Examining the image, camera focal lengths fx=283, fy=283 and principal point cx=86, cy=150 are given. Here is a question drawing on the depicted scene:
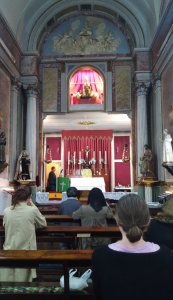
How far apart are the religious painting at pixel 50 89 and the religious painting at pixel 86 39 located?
93 cm

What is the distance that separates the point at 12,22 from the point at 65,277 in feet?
34.4

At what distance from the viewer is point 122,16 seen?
467 inches

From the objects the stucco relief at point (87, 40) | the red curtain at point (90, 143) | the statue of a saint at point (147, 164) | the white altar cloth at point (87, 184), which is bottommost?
the white altar cloth at point (87, 184)

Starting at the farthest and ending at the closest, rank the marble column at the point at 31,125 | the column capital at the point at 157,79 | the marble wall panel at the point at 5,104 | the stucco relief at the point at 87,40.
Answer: the stucco relief at the point at 87,40 → the marble column at the point at 31,125 → the column capital at the point at 157,79 → the marble wall panel at the point at 5,104

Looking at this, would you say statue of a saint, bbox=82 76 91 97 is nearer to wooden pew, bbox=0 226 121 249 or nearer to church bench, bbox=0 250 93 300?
wooden pew, bbox=0 226 121 249

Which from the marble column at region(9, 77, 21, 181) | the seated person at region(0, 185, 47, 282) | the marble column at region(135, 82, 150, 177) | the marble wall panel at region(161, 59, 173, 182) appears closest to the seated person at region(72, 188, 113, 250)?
the seated person at region(0, 185, 47, 282)

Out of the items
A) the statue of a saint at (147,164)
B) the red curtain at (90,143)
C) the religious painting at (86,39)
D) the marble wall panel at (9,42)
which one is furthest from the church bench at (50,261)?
the red curtain at (90,143)

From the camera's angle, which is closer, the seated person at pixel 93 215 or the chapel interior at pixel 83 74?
the seated person at pixel 93 215

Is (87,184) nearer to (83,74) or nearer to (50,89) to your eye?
(50,89)

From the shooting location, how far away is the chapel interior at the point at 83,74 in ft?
33.7

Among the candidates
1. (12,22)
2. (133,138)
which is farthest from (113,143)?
(12,22)

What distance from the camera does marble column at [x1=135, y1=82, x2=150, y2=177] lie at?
36.1 ft

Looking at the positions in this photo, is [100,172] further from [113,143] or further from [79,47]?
[79,47]

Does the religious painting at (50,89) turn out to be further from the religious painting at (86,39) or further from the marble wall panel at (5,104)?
the marble wall panel at (5,104)
